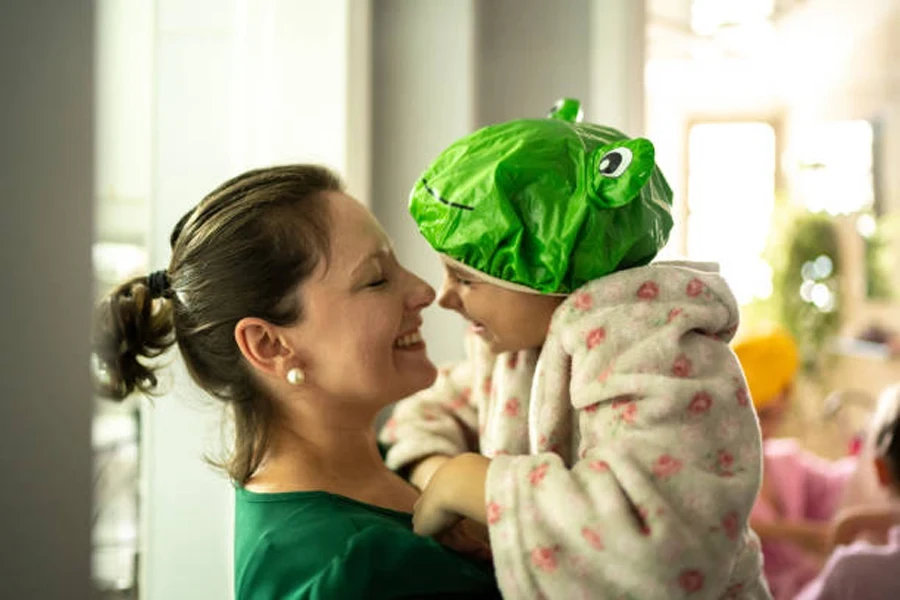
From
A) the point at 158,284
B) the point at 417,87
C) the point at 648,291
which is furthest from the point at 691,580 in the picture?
the point at 417,87

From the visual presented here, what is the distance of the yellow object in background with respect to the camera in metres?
2.45

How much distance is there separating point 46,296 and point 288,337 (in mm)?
539

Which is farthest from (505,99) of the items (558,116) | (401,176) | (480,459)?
(480,459)

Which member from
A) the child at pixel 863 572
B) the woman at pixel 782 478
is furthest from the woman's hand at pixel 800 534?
the child at pixel 863 572

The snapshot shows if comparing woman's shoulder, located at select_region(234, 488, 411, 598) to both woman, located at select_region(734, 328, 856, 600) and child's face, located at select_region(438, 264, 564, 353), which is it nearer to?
child's face, located at select_region(438, 264, 564, 353)

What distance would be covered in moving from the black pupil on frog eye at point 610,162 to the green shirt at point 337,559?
45 centimetres

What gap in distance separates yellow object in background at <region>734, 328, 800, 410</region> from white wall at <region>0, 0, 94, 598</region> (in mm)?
2149

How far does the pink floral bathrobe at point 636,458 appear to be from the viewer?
81cm

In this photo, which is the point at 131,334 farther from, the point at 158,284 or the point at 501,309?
the point at 501,309

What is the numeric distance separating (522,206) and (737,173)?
7.00 m

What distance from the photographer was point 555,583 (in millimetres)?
814

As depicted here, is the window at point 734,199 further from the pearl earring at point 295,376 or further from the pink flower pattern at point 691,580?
the pink flower pattern at point 691,580

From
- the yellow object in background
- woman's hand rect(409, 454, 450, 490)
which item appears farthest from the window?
woman's hand rect(409, 454, 450, 490)

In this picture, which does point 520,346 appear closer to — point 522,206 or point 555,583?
point 522,206
